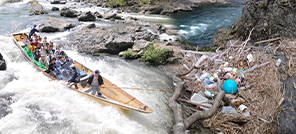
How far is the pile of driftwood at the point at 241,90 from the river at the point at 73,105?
36.3 inches

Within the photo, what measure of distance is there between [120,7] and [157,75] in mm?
26678

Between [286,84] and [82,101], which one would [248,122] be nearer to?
[286,84]

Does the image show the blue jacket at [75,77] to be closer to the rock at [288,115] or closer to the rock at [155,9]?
the rock at [288,115]

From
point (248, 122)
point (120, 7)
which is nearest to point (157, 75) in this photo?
point (248, 122)

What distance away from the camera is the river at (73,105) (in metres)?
7.31

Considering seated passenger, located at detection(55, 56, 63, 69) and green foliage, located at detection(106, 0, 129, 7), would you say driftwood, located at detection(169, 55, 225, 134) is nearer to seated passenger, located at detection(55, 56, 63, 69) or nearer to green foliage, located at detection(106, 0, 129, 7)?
seated passenger, located at detection(55, 56, 63, 69)

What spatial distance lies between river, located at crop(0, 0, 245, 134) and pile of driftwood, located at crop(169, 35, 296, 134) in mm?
923

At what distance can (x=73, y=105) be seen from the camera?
858cm

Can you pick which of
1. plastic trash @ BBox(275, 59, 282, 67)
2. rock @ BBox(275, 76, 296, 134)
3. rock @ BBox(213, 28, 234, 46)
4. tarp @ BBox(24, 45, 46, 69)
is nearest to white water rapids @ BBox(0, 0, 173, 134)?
tarp @ BBox(24, 45, 46, 69)

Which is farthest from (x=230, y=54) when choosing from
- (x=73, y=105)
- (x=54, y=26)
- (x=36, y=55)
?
(x=54, y=26)

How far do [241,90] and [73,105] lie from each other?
24.6 ft

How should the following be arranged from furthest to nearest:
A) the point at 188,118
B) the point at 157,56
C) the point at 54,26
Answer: the point at 54,26 < the point at 157,56 < the point at 188,118

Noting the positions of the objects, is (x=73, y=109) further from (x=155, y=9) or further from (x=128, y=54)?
(x=155, y=9)

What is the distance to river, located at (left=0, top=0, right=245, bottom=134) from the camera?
7312mm
